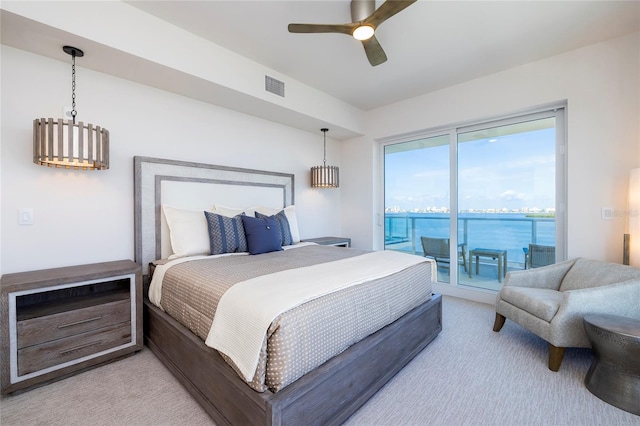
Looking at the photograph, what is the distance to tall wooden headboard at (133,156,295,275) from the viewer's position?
9.02ft

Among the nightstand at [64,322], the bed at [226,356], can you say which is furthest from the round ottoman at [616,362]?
the nightstand at [64,322]

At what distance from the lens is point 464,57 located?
3062mm

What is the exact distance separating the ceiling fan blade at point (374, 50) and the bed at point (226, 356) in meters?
1.84

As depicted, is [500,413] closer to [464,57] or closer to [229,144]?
[464,57]

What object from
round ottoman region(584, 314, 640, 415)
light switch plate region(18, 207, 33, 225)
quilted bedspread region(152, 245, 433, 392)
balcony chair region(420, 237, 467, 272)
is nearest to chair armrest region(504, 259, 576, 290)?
round ottoman region(584, 314, 640, 415)

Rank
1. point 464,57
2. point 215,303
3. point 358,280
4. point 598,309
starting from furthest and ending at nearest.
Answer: point 464,57 → point 598,309 → point 358,280 → point 215,303

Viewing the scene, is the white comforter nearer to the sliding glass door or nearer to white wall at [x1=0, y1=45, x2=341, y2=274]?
white wall at [x1=0, y1=45, x2=341, y2=274]

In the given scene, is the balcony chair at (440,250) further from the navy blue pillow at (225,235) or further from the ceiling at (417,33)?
the navy blue pillow at (225,235)

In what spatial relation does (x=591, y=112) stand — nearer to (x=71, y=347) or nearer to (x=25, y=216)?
(x=71, y=347)

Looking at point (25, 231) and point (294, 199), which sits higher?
point (294, 199)

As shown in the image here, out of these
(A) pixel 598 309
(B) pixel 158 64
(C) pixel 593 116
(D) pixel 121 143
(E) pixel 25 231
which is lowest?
(A) pixel 598 309

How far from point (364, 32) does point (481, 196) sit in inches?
109

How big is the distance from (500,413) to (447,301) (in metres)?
2.21

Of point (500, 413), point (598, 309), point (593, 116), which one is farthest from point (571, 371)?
point (593, 116)
